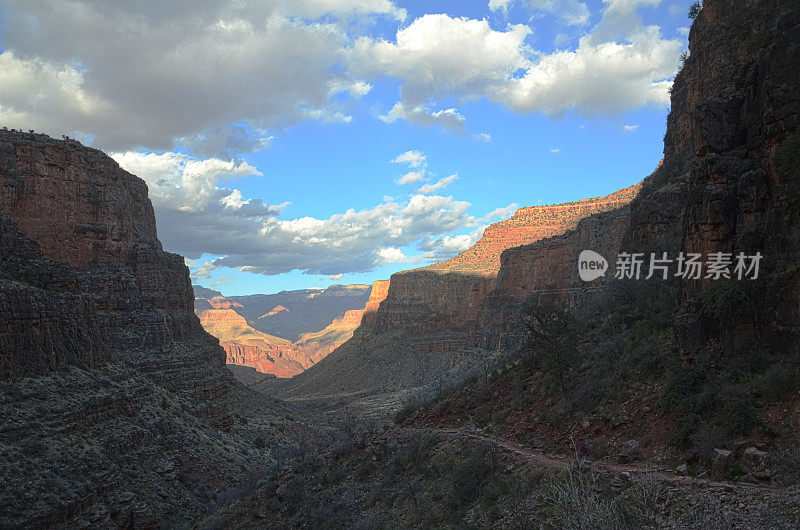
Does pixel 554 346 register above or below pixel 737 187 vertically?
below

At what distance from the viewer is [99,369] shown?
103 feet

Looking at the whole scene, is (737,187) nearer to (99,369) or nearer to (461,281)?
(99,369)

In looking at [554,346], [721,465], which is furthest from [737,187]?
[554,346]

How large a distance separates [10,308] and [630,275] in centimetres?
2929

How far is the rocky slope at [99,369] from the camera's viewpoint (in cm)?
2316

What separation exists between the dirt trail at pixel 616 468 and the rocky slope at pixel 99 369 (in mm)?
17775

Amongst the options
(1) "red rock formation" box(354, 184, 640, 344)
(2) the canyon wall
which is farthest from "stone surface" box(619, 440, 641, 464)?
(1) "red rock formation" box(354, 184, 640, 344)

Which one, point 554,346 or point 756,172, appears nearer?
point 756,172

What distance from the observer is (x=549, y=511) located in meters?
11.1

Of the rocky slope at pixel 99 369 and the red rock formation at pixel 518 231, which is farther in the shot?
the red rock formation at pixel 518 231

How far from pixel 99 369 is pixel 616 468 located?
30117 mm

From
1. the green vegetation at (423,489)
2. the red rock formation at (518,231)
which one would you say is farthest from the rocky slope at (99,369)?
the red rock formation at (518,231)

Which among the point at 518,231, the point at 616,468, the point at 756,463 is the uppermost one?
the point at 518,231

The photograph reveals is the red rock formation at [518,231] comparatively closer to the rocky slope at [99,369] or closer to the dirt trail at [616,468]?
the rocky slope at [99,369]
